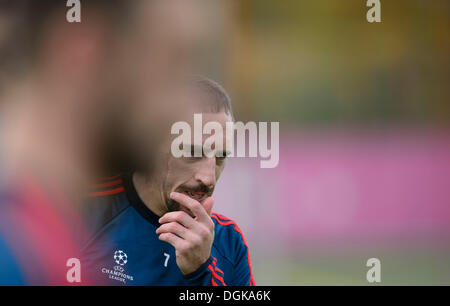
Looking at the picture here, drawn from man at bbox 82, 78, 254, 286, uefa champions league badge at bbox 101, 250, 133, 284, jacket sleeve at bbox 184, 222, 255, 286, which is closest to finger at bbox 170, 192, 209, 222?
man at bbox 82, 78, 254, 286

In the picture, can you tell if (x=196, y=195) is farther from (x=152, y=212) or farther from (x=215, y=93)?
(x=215, y=93)

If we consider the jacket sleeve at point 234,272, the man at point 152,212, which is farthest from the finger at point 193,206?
the jacket sleeve at point 234,272

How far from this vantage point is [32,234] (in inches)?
50.3

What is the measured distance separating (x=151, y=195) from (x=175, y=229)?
0.17 metres

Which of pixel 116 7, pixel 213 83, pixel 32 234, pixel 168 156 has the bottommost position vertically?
pixel 32 234

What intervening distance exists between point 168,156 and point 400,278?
104 centimetres

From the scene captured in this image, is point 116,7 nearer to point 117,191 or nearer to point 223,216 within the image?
point 117,191

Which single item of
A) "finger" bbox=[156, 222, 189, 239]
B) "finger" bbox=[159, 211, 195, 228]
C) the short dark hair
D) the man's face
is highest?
the short dark hair

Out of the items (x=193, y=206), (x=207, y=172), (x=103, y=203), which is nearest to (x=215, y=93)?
(x=207, y=172)

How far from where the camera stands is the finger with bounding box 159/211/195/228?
1.13 m

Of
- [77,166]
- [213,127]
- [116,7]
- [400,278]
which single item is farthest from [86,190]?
[400,278]

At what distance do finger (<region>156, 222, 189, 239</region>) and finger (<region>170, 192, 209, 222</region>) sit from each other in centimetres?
5

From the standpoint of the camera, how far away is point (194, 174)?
1.20m

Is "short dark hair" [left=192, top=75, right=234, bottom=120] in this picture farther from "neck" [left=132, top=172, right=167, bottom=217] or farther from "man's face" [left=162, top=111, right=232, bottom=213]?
"neck" [left=132, top=172, right=167, bottom=217]
